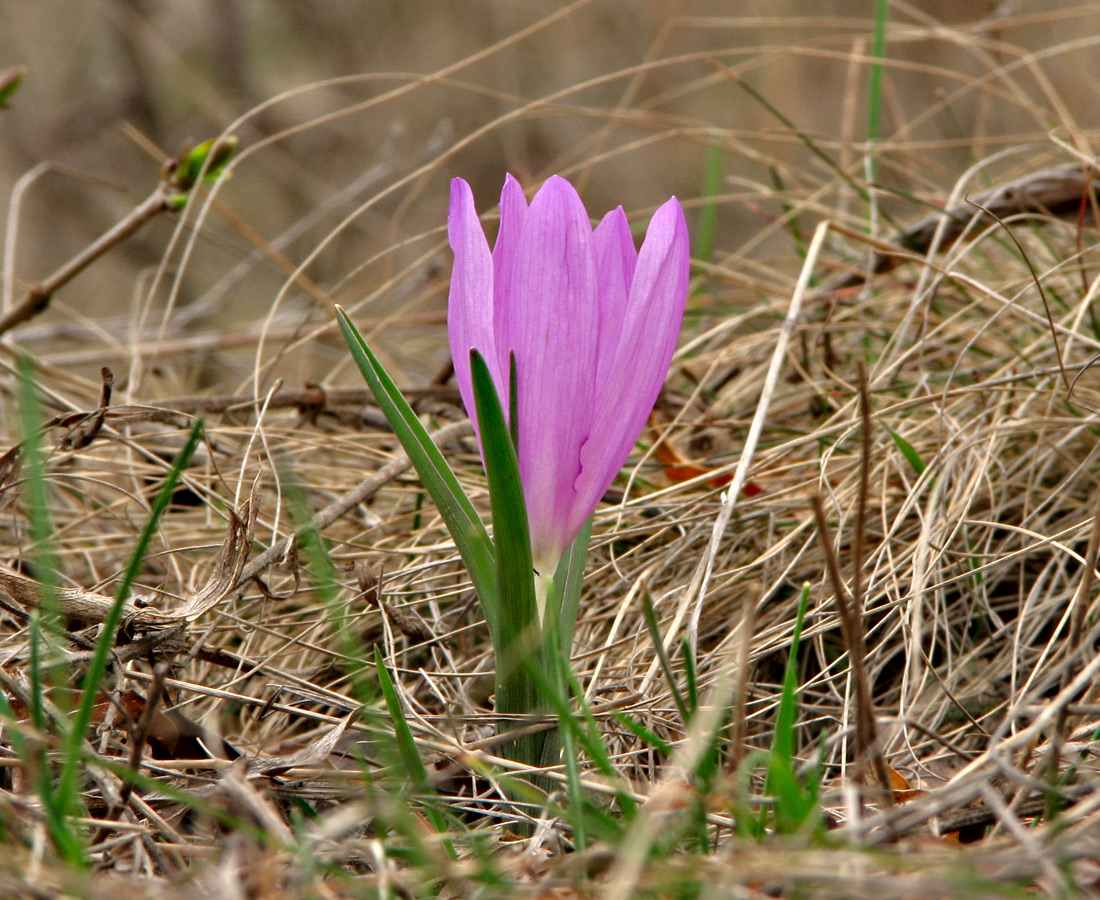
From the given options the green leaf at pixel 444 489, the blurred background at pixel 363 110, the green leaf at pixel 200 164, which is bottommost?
the green leaf at pixel 444 489

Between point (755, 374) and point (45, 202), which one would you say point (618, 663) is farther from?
point (45, 202)

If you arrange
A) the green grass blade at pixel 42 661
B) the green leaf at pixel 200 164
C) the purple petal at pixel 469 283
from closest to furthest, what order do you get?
1. the green grass blade at pixel 42 661
2. the purple petal at pixel 469 283
3. the green leaf at pixel 200 164

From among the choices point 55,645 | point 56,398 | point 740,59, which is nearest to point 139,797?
point 55,645

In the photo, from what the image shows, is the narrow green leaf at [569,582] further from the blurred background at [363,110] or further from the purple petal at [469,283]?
the blurred background at [363,110]

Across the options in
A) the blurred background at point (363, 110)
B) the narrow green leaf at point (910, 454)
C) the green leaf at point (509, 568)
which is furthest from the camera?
the blurred background at point (363, 110)

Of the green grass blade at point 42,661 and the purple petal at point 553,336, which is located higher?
the purple petal at point 553,336

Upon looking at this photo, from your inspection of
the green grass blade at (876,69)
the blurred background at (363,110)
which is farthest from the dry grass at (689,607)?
the blurred background at (363,110)

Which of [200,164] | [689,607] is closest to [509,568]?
[689,607]
